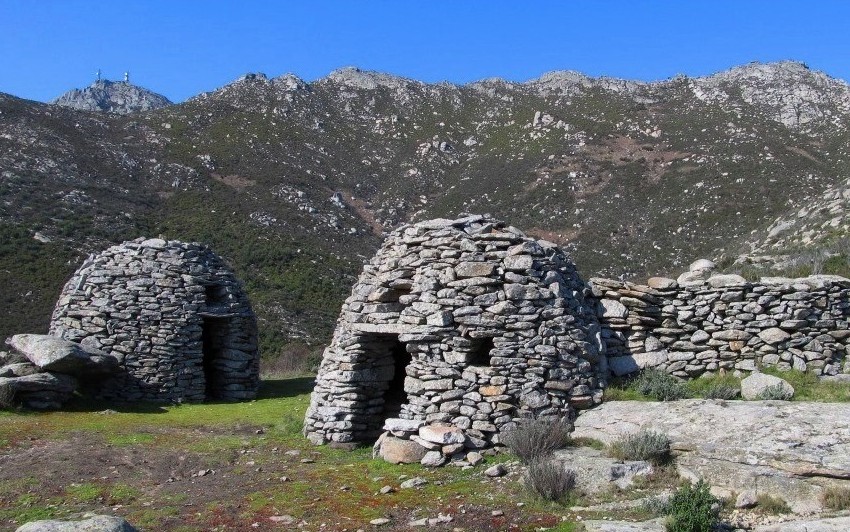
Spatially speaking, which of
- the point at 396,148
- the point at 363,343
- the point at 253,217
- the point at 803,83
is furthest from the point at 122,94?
the point at 363,343

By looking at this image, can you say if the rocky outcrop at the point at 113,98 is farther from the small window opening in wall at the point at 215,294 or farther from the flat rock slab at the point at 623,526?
the flat rock slab at the point at 623,526

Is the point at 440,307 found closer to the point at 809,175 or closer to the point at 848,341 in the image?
the point at 848,341

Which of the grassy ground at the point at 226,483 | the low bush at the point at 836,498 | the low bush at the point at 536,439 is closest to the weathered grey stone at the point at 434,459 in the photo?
the grassy ground at the point at 226,483

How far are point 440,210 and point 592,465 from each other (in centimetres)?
3956

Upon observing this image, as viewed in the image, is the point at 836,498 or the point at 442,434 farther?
the point at 442,434

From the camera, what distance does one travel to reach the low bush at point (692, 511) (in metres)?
5.89

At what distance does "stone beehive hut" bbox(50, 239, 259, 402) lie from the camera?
1617 cm

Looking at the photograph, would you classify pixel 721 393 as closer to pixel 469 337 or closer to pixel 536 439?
pixel 536 439

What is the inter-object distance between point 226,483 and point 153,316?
872 centimetres

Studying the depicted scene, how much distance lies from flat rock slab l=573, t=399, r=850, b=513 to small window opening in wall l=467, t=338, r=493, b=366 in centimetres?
171

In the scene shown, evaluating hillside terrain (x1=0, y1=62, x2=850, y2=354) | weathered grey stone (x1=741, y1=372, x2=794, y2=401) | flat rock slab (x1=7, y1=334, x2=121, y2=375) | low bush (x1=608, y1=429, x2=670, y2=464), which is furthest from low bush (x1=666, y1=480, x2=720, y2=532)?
hillside terrain (x1=0, y1=62, x2=850, y2=354)

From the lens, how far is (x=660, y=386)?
9.74m

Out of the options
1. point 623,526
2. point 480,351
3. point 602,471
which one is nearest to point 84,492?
point 480,351

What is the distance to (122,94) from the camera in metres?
114
